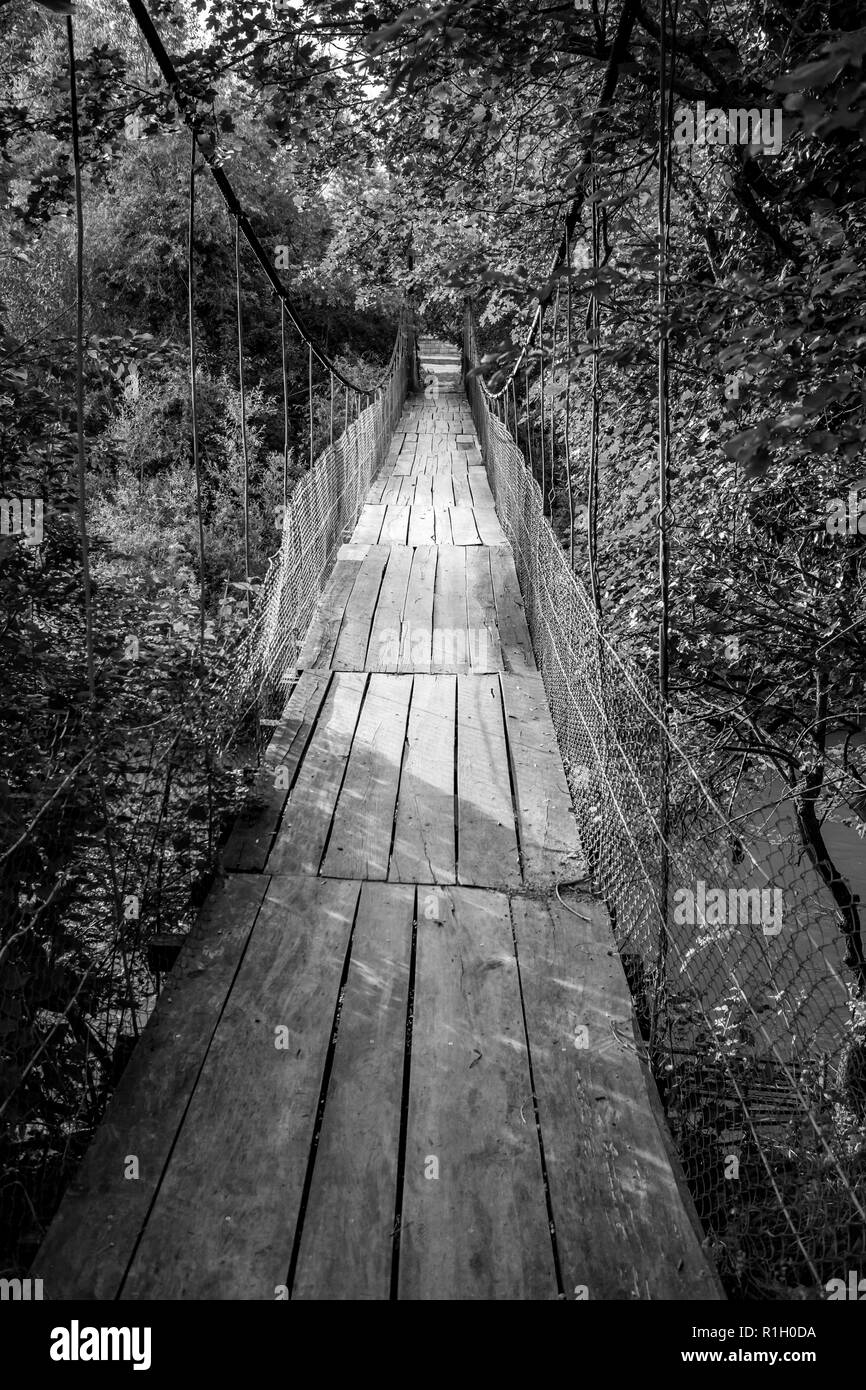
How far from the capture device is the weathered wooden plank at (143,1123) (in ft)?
4.28

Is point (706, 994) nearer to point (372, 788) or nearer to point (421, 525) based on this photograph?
point (372, 788)

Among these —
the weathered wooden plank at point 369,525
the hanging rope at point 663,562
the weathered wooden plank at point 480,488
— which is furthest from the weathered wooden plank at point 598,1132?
the weathered wooden plank at point 480,488

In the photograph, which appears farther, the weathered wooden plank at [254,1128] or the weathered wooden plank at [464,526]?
the weathered wooden plank at [464,526]

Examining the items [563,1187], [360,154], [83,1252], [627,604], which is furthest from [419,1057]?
[360,154]

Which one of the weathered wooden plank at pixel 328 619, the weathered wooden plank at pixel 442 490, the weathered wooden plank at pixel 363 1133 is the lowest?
the weathered wooden plank at pixel 363 1133

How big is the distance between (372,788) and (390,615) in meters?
1.82

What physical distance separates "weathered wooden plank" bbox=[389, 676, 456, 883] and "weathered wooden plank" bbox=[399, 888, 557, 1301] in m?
0.24

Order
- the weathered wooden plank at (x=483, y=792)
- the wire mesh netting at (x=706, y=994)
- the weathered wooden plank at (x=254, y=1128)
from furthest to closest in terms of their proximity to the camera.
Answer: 1. the weathered wooden plank at (x=483, y=792)
2. the wire mesh netting at (x=706, y=994)
3. the weathered wooden plank at (x=254, y=1128)

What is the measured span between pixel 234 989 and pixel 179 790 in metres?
0.82

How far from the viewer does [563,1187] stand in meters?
1.45

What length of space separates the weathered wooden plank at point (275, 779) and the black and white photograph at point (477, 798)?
2cm

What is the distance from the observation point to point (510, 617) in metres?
4.48

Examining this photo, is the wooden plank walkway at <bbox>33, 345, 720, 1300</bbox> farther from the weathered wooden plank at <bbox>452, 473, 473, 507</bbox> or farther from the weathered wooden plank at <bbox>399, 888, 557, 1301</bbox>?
the weathered wooden plank at <bbox>452, 473, 473, 507</bbox>

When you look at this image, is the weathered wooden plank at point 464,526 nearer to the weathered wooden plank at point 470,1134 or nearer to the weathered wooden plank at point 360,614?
the weathered wooden plank at point 360,614
